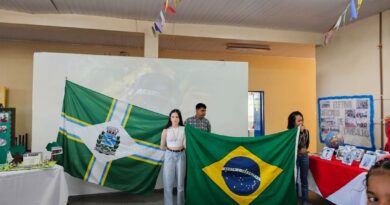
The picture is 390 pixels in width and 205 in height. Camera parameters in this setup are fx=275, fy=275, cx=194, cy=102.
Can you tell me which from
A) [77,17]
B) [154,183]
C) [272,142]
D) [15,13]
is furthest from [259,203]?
[15,13]

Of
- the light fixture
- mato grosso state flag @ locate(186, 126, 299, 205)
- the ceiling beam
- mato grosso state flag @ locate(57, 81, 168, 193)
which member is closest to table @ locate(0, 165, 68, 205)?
mato grosso state flag @ locate(57, 81, 168, 193)

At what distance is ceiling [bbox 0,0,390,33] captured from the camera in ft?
11.6

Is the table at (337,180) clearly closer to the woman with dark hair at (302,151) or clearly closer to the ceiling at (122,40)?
the woman with dark hair at (302,151)

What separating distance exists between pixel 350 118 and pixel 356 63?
2.73 feet

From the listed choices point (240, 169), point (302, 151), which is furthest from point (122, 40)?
point (302, 151)

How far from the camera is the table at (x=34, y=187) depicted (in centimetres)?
251

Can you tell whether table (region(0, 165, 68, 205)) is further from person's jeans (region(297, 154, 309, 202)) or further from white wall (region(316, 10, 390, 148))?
white wall (region(316, 10, 390, 148))

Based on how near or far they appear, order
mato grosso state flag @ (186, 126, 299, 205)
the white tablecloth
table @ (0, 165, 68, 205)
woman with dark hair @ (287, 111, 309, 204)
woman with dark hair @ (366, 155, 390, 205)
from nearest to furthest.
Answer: woman with dark hair @ (366, 155, 390, 205)
table @ (0, 165, 68, 205)
the white tablecloth
mato grosso state flag @ (186, 126, 299, 205)
woman with dark hair @ (287, 111, 309, 204)

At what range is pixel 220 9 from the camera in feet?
12.4

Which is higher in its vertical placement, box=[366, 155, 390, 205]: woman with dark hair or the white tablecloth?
box=[366, 155, 390, 205]: woman with dark hair

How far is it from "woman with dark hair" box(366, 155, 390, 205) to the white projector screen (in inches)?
127

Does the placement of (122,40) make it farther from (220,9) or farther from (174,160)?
(174,160)

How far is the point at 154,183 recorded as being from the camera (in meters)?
3.58

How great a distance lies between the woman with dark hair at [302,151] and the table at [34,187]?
2.68 meters
